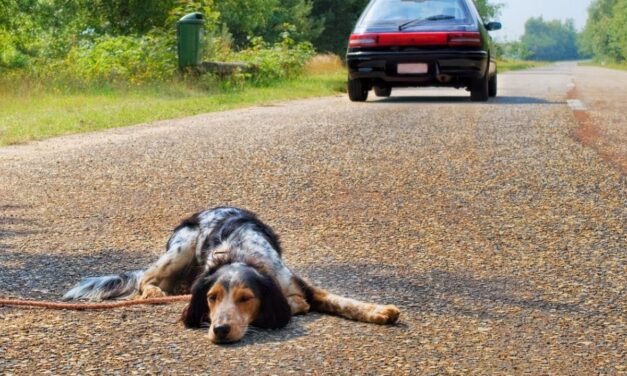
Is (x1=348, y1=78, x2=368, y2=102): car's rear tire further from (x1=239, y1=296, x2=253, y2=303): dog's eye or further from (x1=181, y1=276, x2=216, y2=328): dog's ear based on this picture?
(x1=239, y1=296, x2=253, y2=303): dog's eye

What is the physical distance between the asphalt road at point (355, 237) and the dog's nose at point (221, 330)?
0.06 metres

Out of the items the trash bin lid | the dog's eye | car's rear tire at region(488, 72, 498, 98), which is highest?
the dog's eye

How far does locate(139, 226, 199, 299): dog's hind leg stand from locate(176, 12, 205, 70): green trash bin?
670 inches

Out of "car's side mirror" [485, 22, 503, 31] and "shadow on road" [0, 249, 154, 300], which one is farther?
"car's side mirror" [485, 22, 503, 31]

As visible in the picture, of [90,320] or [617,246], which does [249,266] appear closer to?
[90,320]

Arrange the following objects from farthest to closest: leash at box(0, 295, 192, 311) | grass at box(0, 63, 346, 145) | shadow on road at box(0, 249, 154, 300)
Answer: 1. grass at box(0, 63, 346, 145)
2. shadow on road at box(0, 249, 154, 300)
3. leash at box(0, 295, 192, 311)

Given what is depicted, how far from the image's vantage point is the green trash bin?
22.1 metres

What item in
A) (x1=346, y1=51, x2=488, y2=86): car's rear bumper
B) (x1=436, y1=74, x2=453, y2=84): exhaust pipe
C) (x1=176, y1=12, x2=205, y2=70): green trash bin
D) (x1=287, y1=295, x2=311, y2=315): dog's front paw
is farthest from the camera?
(x1=176, y1=12, x2=205, y2=70): green trash bin

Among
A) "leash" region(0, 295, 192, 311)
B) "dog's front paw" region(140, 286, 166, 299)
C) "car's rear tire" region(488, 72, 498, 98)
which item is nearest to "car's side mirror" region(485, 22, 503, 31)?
"car's rear tire" region(488, 72, 498, 98)

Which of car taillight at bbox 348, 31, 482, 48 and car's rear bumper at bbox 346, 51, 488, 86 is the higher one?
car taillight at bbox 348, 31, 482, 48

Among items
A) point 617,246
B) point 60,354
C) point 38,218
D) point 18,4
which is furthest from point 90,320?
point 18,4

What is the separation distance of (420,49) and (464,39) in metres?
0.71

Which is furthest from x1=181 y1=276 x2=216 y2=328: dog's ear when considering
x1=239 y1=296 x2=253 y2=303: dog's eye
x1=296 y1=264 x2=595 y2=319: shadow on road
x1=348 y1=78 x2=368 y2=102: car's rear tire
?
x1=348 y1=78 x2=368 y2=102: car's rear tire

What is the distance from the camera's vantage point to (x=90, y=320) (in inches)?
194
